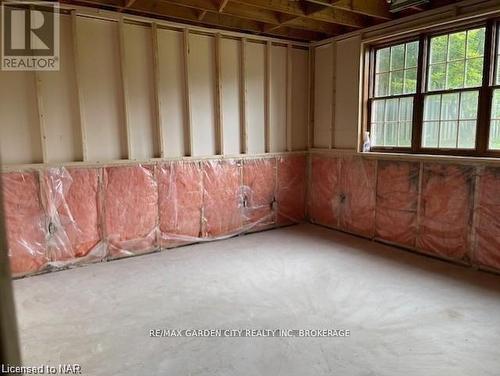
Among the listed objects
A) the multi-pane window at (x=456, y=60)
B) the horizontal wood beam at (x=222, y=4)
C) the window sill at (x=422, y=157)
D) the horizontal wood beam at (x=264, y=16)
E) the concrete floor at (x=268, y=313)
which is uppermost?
the horizontal wood beam at (x=264, y=16)

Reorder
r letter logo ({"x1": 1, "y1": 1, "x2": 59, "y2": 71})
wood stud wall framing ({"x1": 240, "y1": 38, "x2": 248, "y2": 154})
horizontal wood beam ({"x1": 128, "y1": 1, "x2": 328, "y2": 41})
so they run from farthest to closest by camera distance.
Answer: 1. wood stud wall framing ({"x1": 240, "y1": 38, "x2": 248, "y2": 154})
2. horizontal wood beam ({"x1": 128, "y1": 1, "x2": 328, "y2": 41})
3. r letter logo ({"x1": 1, "y1": 1, "x2": 59, "y2": 71})

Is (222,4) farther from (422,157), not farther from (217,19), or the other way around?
(422,157)

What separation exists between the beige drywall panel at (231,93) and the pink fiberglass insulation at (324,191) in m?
1.45

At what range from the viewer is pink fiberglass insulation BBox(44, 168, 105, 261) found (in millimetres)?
3973

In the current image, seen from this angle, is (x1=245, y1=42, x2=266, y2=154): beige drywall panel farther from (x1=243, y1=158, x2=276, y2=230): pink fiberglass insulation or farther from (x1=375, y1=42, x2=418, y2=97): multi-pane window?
(x1=375, y1=42, x2=418, y2=97): multi-pane window

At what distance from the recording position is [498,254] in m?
3.72

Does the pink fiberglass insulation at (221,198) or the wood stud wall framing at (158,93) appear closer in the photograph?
the wood stud wall framing at (158,93)

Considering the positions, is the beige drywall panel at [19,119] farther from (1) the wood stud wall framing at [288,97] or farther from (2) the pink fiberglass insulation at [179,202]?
(1) the wood stud wall framing at [288,97]

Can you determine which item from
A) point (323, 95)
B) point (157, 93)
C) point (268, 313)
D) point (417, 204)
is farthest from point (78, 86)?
point (417, 204)

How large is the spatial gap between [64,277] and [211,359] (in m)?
2.30

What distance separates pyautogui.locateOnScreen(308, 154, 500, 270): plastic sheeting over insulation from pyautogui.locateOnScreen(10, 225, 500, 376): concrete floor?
26cm

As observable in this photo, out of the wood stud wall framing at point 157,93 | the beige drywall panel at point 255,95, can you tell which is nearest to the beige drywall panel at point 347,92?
the beige drywall panel at point 255,95

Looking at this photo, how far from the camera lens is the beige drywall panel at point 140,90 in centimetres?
430

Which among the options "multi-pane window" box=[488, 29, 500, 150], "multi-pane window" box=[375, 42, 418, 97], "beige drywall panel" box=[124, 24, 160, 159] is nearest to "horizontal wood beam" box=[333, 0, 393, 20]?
"multi-pane window" box=[375, 42, 418, 97]
